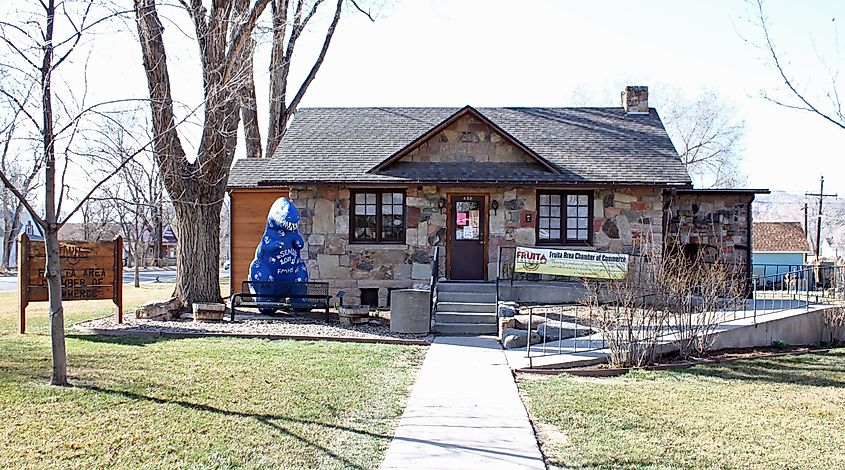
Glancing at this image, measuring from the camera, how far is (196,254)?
16375mm

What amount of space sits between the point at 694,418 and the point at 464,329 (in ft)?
22.2

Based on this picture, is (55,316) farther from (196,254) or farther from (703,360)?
(703,360)

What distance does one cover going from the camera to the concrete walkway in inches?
236

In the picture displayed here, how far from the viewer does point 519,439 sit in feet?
21.8

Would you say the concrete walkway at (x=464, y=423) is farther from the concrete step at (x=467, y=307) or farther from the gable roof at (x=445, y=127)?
the gable roof at (x=445, y=127)

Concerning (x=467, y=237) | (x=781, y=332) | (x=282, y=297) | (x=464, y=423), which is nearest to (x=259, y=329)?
(x=282, y=297)

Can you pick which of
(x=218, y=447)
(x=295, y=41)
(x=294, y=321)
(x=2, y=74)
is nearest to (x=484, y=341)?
(x=294, y=321)

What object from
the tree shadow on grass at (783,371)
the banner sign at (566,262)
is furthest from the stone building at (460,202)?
the tree shadow on grass at (783,371)

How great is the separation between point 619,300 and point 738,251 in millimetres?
10440

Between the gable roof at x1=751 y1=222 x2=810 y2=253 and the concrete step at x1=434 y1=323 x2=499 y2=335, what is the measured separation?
39.5 metres

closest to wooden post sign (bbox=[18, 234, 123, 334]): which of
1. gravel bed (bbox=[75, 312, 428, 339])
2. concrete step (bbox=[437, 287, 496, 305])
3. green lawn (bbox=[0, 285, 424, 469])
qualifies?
gravel bed (bbox=[75, 312, 428, 339])

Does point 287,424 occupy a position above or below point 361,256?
below

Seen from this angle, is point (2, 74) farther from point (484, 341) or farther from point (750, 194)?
point (750, 194)

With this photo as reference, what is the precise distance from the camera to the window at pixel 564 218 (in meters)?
17.6
